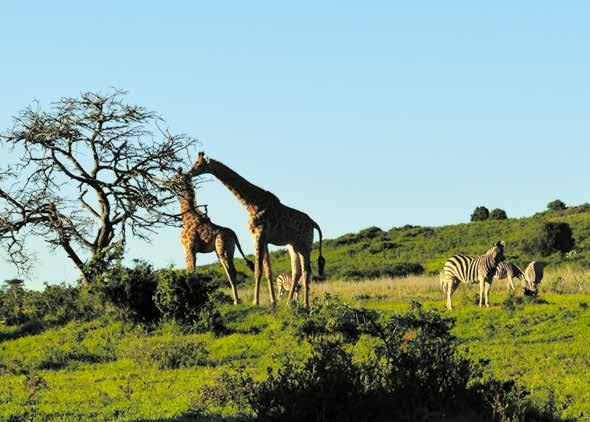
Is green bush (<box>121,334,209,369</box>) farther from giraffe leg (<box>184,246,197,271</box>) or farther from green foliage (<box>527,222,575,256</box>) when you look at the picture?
green foliage (<box>527,222,575,256</box>)

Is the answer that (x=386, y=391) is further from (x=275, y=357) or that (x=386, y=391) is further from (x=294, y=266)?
(x=294, y=266)

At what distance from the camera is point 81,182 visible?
29750mm

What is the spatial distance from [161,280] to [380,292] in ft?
25.4

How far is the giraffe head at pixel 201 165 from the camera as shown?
A: 26062 millimetres

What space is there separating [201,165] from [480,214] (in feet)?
189

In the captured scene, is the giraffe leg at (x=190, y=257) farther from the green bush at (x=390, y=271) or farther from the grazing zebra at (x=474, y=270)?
the green bush at (x=390, y=271)

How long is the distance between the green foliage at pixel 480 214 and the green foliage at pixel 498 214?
1.32ft

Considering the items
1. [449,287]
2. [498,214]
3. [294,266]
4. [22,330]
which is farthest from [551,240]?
[22,330]

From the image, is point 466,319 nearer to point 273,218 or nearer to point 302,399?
point 273,218

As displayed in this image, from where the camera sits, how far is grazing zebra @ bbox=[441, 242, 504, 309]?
27163mm

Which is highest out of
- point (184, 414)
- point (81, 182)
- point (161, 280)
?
point (81, 182)

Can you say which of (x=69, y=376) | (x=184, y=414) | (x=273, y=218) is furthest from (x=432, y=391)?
(x=273, y=218)

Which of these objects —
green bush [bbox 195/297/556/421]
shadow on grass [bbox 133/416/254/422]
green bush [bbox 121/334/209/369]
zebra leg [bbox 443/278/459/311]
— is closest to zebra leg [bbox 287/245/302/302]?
zebra leg [bbox 443/278/459/311]

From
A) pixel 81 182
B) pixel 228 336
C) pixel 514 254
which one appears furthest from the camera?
pixel 514 254
